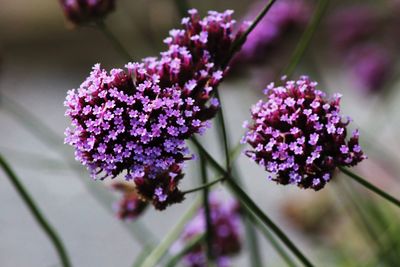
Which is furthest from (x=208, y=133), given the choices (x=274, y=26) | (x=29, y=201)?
(x=29, y=201)

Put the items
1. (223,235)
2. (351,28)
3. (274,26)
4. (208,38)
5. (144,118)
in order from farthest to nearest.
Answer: (351,28) < (274,26) < (223,235) < (208,38) < (144,118)

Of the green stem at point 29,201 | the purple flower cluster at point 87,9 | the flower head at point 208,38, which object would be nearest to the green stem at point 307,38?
the flower head at point 208,38

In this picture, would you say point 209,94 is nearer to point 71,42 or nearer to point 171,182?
point 171,182

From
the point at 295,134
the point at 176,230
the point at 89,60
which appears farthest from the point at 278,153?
the point at 89,60

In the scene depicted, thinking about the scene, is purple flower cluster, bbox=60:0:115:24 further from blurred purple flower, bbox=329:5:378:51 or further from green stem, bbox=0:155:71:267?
blurred purple flower, bbox=329:5:378:51

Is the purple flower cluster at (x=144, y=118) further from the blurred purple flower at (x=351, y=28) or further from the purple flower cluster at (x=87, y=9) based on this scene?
the blurred purple flower at (x=351, y=28)

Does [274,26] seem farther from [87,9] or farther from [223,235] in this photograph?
[87,9]

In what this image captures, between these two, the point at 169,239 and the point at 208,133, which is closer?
the point at 169,239

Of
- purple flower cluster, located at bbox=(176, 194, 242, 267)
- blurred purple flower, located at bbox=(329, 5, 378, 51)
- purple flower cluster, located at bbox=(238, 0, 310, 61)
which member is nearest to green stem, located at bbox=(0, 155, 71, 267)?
purple flower cluster, located at bbox=(176, 194, 242, 267)
